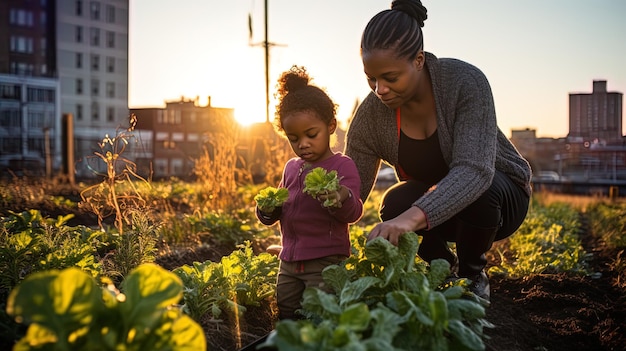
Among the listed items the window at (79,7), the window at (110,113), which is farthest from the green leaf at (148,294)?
the window at (79,7)

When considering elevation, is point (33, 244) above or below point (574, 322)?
above

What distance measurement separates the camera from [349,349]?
4.42ft

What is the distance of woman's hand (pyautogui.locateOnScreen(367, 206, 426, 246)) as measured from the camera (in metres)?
2.15

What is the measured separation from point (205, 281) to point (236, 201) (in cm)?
502

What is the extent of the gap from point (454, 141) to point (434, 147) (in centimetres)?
25

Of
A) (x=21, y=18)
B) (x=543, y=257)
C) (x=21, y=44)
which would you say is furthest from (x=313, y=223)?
(x=21, y=18)

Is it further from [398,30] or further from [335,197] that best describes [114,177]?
[398,30]

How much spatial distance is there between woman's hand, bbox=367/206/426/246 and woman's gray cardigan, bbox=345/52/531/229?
5cm

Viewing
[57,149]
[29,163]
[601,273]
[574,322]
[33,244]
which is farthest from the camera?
[57,149]

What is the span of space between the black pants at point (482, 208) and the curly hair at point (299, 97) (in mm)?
712

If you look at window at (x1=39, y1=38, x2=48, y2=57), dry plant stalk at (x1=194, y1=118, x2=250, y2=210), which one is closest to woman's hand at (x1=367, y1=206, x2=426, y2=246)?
dry plant stalk at (x1=194, y1=118, x2=250, y2=210)

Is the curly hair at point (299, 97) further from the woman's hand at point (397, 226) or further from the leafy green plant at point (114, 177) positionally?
the leafy green plant at point (114, 177)

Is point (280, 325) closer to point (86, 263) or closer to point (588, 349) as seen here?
point (86, 263)

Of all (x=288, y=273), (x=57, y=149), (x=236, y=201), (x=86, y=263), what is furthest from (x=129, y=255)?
(x=57, y=149)
